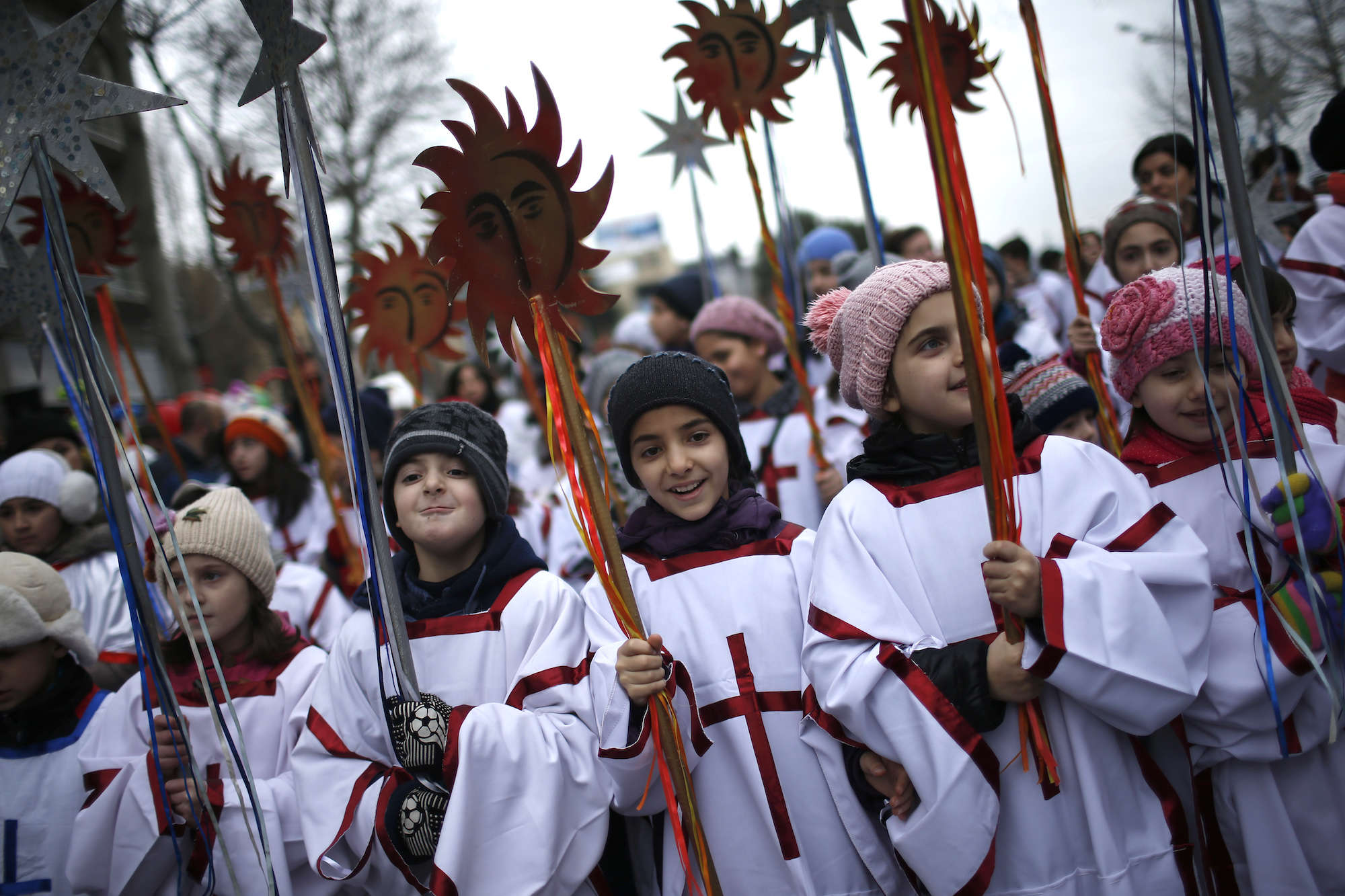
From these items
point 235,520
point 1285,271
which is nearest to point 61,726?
point 235,520

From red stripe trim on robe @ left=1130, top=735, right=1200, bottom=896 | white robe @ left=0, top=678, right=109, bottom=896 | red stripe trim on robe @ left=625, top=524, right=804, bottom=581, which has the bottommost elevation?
red stripe trim on robe @ left=1130, top=735, right=1200, bottom=896

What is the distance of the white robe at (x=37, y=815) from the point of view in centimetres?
294

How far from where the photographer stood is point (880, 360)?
2.23m

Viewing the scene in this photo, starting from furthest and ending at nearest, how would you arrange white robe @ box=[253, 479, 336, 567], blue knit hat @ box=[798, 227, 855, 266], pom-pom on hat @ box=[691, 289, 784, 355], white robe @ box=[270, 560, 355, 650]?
1. blue knit hat @ box=[798, 227, 855, 266]
2. white robe @ box=[253, 479, 336, 567]
3. pom-pom on hat @ box=[691, 289, 784, 355]
4. white robe @ box=[270, 560, 355, 650]

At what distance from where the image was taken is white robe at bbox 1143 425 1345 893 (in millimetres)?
2055

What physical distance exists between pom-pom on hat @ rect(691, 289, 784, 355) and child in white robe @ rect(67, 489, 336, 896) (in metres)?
2.38

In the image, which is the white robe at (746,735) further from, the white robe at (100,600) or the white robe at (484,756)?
the white robe at (100,600)

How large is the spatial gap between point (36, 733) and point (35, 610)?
41 centimetres

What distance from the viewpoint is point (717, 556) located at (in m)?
2.46

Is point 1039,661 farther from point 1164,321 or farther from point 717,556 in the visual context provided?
point 1164,321

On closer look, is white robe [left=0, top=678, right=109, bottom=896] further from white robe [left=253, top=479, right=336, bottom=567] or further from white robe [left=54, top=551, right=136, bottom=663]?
white robe [left=253, top=479, right=336, bottom=567]

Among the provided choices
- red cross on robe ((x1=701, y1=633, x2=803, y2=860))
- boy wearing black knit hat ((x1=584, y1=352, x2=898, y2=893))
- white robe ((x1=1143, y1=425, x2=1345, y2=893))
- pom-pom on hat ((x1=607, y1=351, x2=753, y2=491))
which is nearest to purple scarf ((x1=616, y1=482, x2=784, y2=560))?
boy wearing black knit hat ((x1=584, y1=352, x2=898, y2=893))

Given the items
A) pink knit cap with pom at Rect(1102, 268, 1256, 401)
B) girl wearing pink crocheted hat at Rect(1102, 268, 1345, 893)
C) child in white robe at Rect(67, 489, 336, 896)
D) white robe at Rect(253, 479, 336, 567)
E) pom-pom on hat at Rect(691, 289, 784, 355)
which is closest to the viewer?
girl wearing pink crocheted hat at Rect(1102, 268, 1345, 893)

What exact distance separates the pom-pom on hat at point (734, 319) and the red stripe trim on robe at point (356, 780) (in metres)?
2.76
